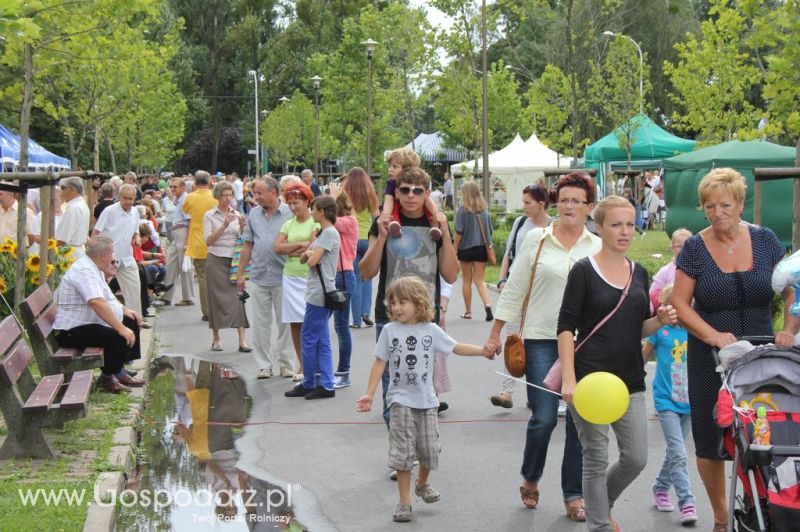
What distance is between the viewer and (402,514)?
254 inches

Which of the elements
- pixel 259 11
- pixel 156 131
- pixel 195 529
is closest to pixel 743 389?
pixel 195 529

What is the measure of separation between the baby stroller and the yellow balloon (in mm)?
453

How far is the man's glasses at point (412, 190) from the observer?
24.2 ft

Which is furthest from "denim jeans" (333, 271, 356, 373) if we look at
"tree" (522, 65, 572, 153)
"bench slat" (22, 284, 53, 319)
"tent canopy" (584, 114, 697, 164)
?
"tree" (522, 65, 572, 153)

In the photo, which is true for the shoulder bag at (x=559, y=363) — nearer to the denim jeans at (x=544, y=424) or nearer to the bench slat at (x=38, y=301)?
the denim jeans at (x=544, y=424)

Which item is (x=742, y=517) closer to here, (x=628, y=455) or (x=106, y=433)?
(x=628, y=455)

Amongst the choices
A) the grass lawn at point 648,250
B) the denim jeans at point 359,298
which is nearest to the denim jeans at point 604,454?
the denim jeans at point 359,298

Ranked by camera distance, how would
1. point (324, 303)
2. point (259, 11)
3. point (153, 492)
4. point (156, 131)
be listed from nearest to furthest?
point (153, 492) → point (324, 303) → point (156, 131) → point (259, 11)

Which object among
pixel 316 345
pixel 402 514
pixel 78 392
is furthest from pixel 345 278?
pixel 402 514

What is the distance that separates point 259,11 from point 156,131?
39783 mm

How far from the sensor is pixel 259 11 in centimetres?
8519

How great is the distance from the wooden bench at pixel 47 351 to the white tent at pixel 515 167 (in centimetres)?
2965

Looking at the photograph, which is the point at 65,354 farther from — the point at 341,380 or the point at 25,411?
the point at 341,380

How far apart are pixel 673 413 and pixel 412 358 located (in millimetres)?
1587
